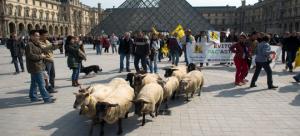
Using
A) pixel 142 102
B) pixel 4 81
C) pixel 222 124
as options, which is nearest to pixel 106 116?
pixel 142 102

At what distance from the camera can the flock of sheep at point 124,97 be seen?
4.75 m

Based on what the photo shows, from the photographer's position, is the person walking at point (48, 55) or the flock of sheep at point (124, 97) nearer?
the flock of sheep at point (124, 97)

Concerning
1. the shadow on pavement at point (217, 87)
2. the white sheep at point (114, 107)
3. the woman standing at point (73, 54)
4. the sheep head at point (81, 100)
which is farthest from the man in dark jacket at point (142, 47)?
the sheep head at point (81, 100)

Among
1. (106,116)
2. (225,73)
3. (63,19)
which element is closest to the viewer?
(106,116)

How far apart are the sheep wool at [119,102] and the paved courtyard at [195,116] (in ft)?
1.46

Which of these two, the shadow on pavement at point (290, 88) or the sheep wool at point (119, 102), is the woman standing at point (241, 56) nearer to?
the shadow on pavement at point (290, 88)

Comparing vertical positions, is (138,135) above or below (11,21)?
below

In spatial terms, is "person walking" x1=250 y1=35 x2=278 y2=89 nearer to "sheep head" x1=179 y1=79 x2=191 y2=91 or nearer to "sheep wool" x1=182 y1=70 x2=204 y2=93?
"sheep wool" x1=182 y1=70 x2=204 y2=93

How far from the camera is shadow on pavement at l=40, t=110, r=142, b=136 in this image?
5230mm

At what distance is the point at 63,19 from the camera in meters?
89.4

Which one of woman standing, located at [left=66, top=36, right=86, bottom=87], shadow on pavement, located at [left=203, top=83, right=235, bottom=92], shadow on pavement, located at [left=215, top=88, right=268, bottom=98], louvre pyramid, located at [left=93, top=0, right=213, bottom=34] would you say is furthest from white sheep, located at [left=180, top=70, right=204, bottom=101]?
louvre pyramid, located at [left=93, top=0, right=213, bottom=34]

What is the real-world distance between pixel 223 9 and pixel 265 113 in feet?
370

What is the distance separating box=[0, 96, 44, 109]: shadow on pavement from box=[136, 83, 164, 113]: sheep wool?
341 centimetres

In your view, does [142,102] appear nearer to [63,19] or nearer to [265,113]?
[265,113]
